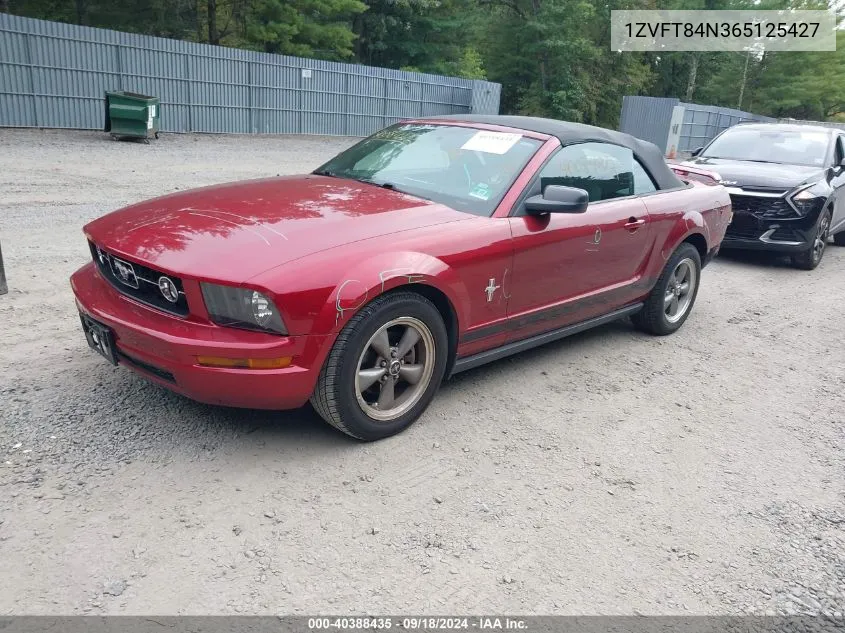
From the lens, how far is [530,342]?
4375 mm

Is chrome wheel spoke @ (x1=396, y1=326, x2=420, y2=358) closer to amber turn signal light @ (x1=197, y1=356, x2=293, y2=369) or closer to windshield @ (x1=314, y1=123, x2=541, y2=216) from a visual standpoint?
amber turn signal light @ (x1=197, y1=356, x2=293, y2=369)

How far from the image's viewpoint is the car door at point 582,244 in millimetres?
4105

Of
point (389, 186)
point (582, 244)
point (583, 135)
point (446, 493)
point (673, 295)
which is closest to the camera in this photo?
point (446, 493)

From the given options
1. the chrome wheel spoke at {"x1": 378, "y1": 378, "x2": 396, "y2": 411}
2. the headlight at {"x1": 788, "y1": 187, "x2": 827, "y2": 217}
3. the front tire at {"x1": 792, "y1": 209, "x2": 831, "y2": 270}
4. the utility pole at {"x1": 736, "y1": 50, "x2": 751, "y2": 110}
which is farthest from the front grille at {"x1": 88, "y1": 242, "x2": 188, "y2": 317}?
the utility pole at {"x1": 736, "y1": 50, "x2": 751, "y2": 110}

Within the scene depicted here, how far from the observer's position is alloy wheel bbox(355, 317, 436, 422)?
344 centimetres

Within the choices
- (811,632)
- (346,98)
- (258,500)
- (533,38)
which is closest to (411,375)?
(258,500)

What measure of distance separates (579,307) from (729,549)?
1.98 meters

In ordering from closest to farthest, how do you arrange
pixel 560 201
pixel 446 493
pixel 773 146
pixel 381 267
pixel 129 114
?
1. pixel 446 493
2. pixel 381 267
3. pixel 560 201
4. pixel 773 146
5. pixel 129 114

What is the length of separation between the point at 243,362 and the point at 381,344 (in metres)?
0.69

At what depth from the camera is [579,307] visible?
4.65 metres

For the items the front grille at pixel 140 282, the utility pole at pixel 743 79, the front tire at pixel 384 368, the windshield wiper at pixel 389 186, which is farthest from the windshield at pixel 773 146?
the utility pole at pixel 743 79

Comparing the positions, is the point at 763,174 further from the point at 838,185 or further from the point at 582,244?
the point at 582,244

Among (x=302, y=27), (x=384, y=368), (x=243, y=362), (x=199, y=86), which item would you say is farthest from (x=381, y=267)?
(x=302, y=27)

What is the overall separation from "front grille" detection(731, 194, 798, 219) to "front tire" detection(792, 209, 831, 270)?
1.65 feet
